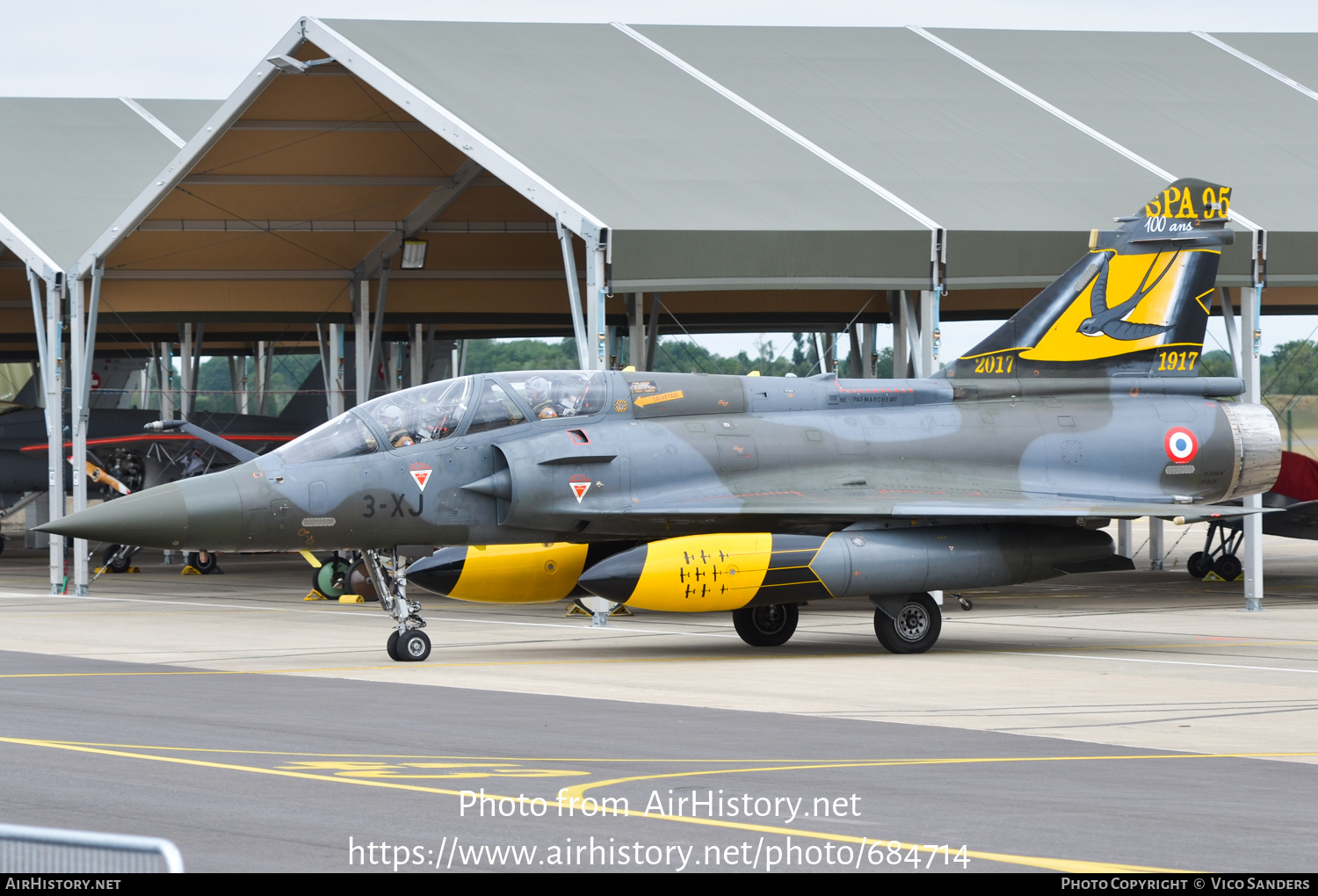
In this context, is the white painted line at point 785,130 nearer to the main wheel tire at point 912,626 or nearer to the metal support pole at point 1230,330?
the metal support pole at point 1230,330

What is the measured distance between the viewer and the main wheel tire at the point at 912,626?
51.2ft

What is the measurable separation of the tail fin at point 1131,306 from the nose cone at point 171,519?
317 inches

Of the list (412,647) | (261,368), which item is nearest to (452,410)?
(412,647)

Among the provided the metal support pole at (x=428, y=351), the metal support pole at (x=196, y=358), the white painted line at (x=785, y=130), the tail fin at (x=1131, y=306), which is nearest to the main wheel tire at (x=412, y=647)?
the tail fin at (x=1131, y=306)

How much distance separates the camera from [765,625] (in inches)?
656

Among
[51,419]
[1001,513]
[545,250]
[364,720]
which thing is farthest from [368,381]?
[364,720]

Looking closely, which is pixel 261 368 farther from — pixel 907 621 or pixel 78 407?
pixel 907 621

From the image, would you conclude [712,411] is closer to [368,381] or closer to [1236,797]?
[1236,797]

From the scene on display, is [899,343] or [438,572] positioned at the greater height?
[899,343]

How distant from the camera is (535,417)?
50.3 ft

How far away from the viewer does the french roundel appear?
1709cm

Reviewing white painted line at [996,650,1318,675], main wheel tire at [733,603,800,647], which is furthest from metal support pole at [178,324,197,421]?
white painted line at [996,650,1318,675]

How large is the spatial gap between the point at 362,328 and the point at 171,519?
16.6m

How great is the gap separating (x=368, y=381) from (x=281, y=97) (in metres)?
7.89
